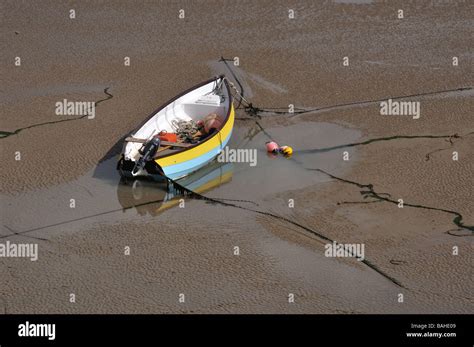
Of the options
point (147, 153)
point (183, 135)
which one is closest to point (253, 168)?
point (183, 135)

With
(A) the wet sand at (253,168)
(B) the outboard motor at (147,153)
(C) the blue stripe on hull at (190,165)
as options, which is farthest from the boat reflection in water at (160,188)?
(B) the outboard motor at (147,153)

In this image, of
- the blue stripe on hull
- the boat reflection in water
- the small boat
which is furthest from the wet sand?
the small boat

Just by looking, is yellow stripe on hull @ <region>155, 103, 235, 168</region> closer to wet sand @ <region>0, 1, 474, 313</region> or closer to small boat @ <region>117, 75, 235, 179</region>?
small boat @ <region>117, 75, 235, 179</region>

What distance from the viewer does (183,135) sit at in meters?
16.3

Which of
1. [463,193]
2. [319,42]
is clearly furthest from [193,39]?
[463,193]

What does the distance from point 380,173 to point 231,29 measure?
23.4 ft

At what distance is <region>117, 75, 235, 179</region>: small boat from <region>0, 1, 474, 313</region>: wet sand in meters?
0.45

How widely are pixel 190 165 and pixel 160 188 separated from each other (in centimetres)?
65

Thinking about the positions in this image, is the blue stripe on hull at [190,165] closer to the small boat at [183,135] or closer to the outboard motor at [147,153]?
the small boat at [183,135]

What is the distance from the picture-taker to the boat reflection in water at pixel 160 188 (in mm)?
14822

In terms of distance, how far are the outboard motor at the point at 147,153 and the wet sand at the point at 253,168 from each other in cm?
52

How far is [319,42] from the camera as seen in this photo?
20.6 metres

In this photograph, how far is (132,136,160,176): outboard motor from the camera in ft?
48.5

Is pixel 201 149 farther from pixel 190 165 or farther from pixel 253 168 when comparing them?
pixel 253 168
